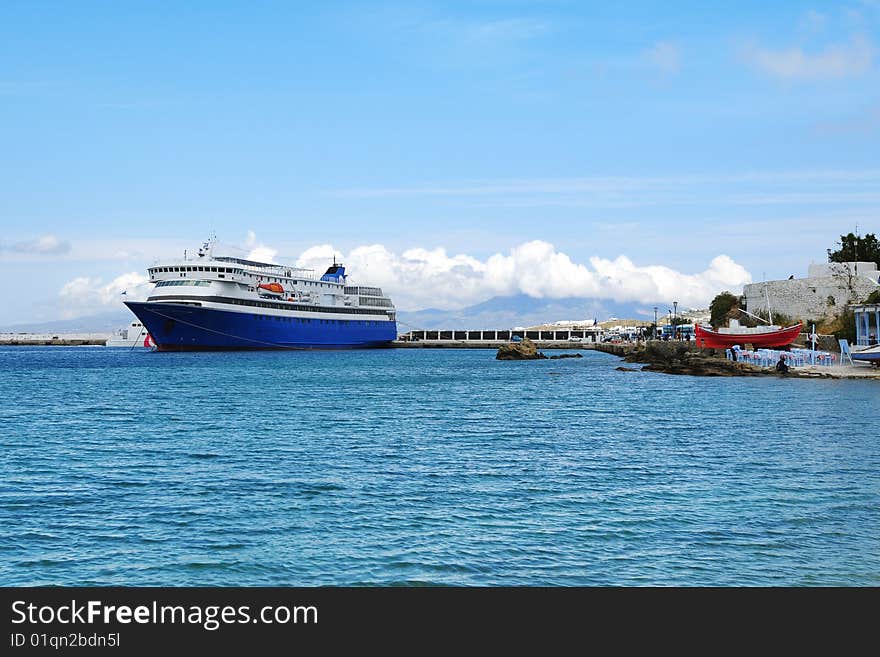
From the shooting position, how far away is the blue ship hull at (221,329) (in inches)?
3438

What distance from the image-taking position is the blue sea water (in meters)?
11.1

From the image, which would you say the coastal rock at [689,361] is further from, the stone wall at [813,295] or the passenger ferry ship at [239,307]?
the passenger ferry ship at [239,307]

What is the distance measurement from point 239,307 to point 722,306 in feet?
171

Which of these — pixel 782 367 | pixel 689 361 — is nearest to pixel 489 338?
pixel 689 361

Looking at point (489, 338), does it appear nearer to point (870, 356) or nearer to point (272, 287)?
point (272, 287)

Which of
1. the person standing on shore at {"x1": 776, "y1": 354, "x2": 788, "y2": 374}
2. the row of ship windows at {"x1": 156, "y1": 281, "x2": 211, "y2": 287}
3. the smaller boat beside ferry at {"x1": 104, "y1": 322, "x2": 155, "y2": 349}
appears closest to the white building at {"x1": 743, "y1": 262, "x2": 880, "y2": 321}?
the person standing on shore at {"x1": 776, "y1": 354, "x2": 788, "y2": 374}

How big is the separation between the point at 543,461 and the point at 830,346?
163ft

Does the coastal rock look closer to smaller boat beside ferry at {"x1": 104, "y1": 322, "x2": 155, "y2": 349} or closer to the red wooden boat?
the red wooden boat

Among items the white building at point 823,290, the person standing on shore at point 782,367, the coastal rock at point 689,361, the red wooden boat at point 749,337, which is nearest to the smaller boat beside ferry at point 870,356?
the person standing on shore at point 782,367

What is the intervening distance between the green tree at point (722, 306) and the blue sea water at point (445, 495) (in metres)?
54.1

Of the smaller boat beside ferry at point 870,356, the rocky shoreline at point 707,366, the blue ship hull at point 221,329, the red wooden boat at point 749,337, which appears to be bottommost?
the rocky shoreline at point 707,366
